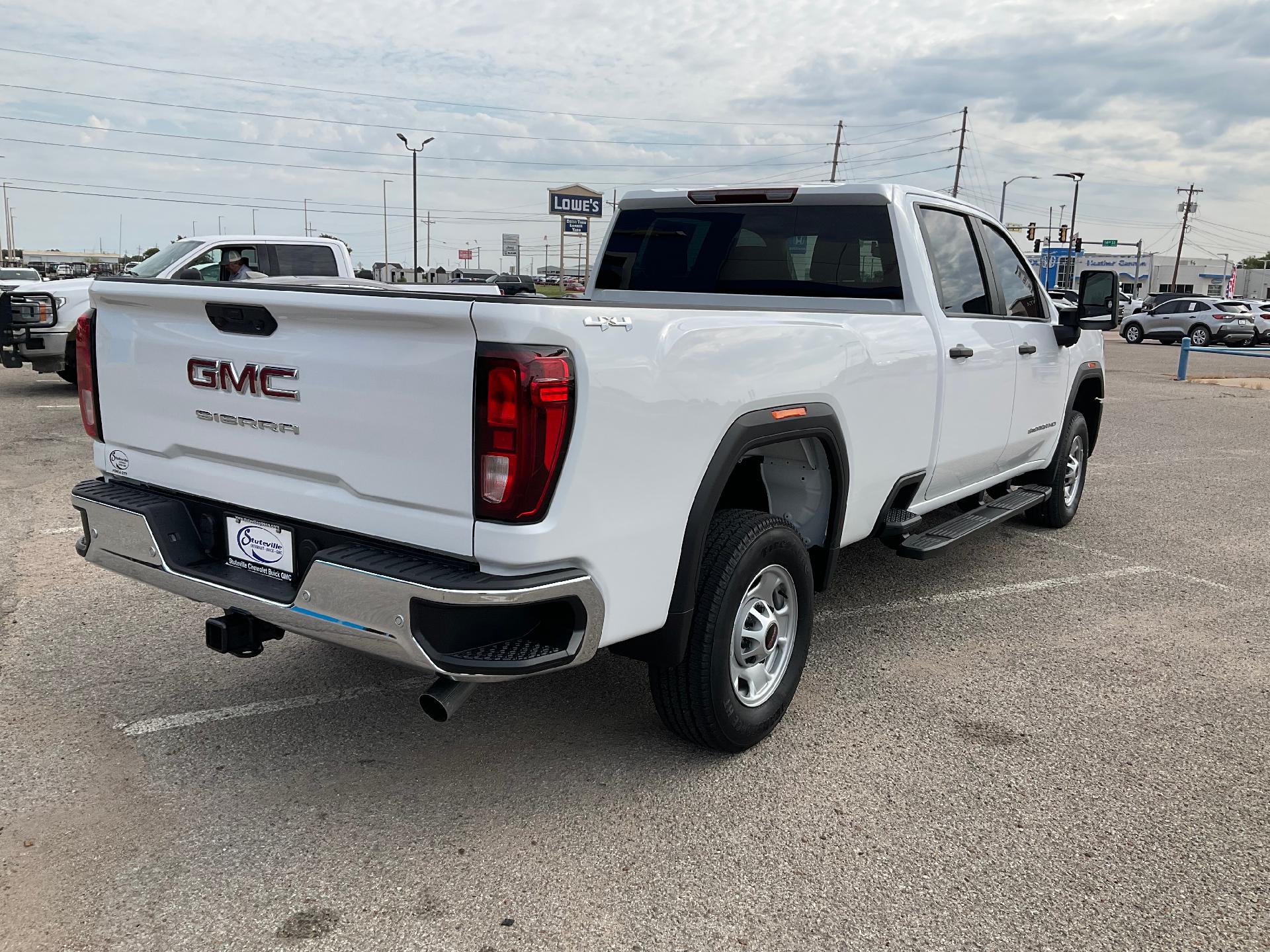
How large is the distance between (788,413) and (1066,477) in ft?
13.8

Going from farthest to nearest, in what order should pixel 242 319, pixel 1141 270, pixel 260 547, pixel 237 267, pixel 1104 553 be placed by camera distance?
1. pixel 1141 270
2. pixel 237 267
3. pixel 1104 553
4. pixel 260 547
5. pixel 242 319

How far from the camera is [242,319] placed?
2883 mm

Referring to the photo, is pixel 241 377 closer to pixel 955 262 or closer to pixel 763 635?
pixel 763 635

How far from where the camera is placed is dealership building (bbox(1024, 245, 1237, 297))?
71500 mm

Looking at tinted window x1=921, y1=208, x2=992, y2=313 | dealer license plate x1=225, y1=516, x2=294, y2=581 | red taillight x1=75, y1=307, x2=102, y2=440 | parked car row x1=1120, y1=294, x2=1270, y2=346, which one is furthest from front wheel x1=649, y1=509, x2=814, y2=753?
parked car row x1=1120, y1=294, x2=1270, y2=346

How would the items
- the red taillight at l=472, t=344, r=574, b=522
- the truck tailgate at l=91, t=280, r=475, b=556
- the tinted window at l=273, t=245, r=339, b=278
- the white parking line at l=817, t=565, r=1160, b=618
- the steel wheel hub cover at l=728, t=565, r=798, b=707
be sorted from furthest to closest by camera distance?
the tinted window at l=273, t=245, r=339, b=278 → the white parking line at l=817, t=565, r=1160, b=618 → the steel wheel hub cover at l=728, t=565, r=798, b=707 → the truck tailgate at l=91, t=280, r=475, b=556 → the red taillight at l=472, t=344, r=574, b=522

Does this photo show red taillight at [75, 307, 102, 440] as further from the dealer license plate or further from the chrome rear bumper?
the chrome rear bumper

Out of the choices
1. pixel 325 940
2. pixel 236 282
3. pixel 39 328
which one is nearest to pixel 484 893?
pixel 325 940

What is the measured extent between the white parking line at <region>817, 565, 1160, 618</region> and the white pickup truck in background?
855cm

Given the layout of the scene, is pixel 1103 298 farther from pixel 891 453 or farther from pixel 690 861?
pixel 690 861

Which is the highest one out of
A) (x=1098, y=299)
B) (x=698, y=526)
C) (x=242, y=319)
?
(x=1098, y=299)

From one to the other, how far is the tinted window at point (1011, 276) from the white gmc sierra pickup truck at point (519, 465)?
1.06m

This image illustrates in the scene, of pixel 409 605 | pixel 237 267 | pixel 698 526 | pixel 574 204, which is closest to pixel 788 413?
pixel 698 526

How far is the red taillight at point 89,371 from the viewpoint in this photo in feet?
11.2
